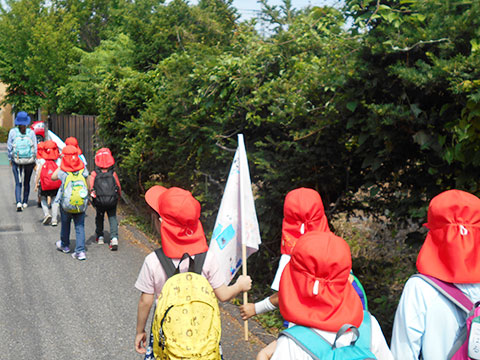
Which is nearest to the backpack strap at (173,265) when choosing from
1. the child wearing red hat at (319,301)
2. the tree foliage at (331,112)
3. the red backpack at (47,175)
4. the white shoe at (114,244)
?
the child wearing red hat at (319,301)

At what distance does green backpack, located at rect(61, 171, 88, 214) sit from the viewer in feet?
26.0

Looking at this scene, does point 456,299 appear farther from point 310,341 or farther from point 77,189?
point 77,189

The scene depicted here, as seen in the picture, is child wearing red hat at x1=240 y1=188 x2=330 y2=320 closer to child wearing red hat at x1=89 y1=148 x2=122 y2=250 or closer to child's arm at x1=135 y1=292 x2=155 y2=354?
child's arm at x1=135 y1=292 x2=155 y2=354

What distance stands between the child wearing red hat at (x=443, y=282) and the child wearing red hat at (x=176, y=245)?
124 centimetres

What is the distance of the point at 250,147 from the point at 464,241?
382 centimetres

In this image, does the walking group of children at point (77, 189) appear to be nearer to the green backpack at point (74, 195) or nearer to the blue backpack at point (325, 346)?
the green backpack at point (74, 195)

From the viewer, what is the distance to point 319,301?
7.36ft

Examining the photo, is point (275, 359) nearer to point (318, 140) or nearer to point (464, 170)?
point (464, 170)

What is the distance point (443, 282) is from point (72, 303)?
4.96 meters

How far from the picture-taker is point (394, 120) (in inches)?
150

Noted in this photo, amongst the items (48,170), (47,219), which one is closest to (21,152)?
(48,170)

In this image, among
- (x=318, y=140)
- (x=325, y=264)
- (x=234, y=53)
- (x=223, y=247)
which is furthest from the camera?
(x=234, y=53)

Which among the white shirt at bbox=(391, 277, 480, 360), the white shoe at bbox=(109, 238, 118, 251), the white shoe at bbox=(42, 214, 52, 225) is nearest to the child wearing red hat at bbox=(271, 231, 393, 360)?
the white shirt at bbox=(391, 277, 480, 360)

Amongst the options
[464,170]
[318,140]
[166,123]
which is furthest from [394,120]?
[166,123]
